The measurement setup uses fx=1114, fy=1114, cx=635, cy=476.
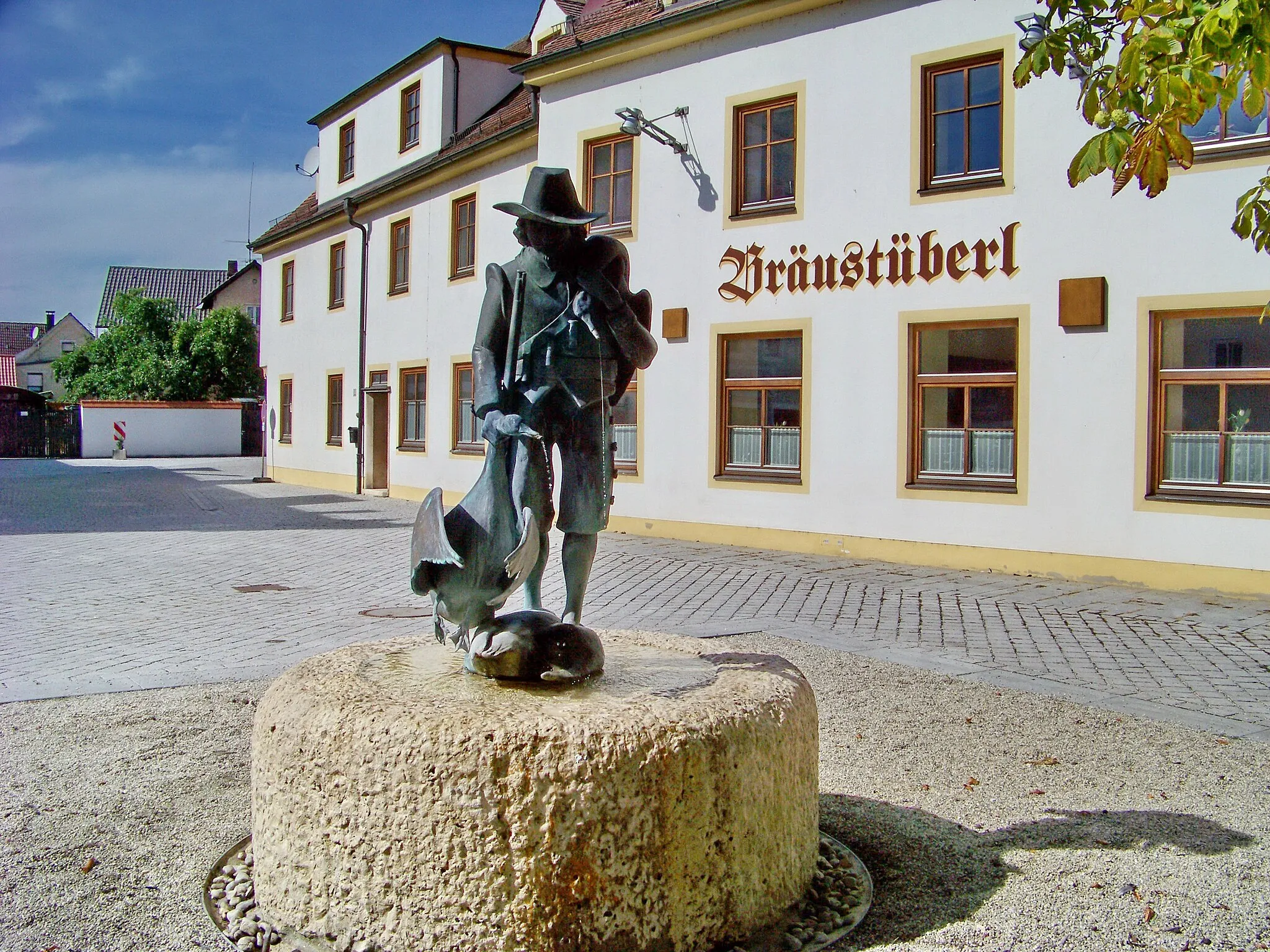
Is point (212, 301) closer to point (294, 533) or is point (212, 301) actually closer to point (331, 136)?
point (331, 136)

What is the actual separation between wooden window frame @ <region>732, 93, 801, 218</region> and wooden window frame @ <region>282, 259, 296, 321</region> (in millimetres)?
15537

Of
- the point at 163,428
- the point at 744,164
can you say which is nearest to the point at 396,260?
the point at 744,164

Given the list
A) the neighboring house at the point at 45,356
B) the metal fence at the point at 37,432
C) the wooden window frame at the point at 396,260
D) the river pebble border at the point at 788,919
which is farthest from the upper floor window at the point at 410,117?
the neighboring house at the point at 45,356

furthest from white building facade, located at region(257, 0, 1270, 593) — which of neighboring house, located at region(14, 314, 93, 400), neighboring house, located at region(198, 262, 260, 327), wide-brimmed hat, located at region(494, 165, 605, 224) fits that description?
neighboring house, located at region(14, 314, 93, 400)

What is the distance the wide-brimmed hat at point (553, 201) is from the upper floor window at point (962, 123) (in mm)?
8528

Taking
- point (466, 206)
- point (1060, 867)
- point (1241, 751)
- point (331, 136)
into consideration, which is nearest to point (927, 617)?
point (1241, 751)

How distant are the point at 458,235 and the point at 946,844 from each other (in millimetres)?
16961

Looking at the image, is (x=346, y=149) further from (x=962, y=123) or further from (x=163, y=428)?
(x=163, y=428)

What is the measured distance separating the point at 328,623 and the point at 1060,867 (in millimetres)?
5695

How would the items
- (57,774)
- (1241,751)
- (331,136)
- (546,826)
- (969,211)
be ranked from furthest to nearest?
A: 1. (331,136)
2. (969,211)
3. (1241,751)
4. (57,774)
5. (546,826)

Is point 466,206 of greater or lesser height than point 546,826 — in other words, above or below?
above

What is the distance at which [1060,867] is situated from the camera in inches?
143

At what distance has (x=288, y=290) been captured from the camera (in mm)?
26797

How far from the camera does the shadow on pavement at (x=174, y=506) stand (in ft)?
51.6
